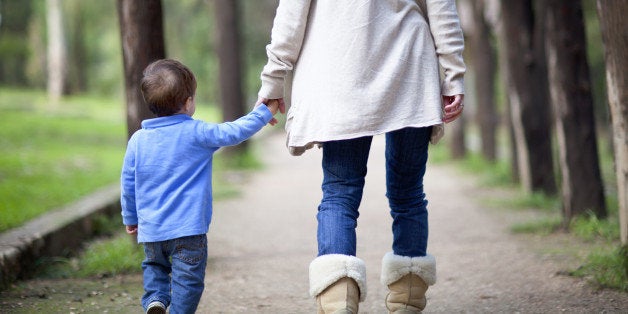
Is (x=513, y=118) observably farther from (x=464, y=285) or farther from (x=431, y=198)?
(x=464, y=285)

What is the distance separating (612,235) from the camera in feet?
19.8

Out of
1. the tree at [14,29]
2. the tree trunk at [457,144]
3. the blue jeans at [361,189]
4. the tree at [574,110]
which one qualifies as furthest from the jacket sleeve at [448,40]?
the tree at [14,29]

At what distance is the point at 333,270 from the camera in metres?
3.28

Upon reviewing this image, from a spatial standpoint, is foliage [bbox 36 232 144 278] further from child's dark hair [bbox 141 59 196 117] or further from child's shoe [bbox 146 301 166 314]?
child's dark hair [bbox 141 59 196 117]

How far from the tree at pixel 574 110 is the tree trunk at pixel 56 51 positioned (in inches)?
1006

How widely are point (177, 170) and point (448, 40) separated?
48.4 inches

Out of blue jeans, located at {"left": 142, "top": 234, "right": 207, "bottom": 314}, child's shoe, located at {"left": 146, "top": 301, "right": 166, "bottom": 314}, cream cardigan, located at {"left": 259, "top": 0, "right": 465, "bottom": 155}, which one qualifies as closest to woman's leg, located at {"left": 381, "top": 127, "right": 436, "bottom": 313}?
Answer: cream cardigan, located at {"left": 259, "top": 0, "right": 465, "bottom": 155}

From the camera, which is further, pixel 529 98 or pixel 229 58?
pixel 229 58

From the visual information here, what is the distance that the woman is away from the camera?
3.32 metres

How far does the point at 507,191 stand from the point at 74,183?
16.2ft

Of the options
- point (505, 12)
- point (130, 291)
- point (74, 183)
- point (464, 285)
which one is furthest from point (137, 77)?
point (505, 12)

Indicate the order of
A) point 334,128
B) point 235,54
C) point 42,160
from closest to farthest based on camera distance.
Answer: point 334,128 < point 42,160 < point 235,54

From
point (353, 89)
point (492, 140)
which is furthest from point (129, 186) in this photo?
point (492, 140)

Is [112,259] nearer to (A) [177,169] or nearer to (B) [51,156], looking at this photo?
(A) [177,169]
